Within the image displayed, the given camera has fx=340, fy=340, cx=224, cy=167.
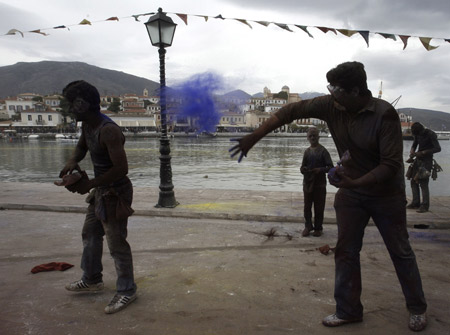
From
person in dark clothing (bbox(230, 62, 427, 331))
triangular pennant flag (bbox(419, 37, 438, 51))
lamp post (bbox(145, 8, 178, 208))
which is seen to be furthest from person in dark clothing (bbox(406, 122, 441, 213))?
lamp post (bbox(145, 8, 178, 208))

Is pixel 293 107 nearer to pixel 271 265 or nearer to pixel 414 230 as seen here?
pixel 271 265

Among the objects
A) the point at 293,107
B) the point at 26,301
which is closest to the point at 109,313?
the point at 26,301

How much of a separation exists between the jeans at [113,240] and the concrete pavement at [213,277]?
0.27 meters

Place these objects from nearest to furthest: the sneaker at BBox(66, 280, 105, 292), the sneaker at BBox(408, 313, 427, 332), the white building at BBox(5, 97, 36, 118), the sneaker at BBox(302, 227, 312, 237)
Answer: the sneaker at BBox(408, 313, 427, 332)
the sneaker at BBox(66, 280, 105, 292)
the sneaker at BBox(302, 227, 312, 237)
the white building at BBox(5, 97, 36, 118)

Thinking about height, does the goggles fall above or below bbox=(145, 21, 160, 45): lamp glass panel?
Result: below

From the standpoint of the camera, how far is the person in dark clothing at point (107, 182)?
9.87ft

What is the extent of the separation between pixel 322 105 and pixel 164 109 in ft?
12.1

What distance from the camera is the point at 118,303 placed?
3.15m

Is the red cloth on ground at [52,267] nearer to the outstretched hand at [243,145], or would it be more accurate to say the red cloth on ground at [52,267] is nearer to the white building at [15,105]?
the outstretched hand at [243,145]

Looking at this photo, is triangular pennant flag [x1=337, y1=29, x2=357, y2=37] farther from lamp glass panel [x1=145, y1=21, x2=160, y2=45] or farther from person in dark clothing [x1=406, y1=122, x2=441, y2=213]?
lamp glass panel [x1=145, y1=21, x2=160, y2=45]

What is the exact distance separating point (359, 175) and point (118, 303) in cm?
242

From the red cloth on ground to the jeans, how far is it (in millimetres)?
927

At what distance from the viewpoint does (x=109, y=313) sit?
122 inches

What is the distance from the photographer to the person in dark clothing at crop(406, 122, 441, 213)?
23.2 ft
